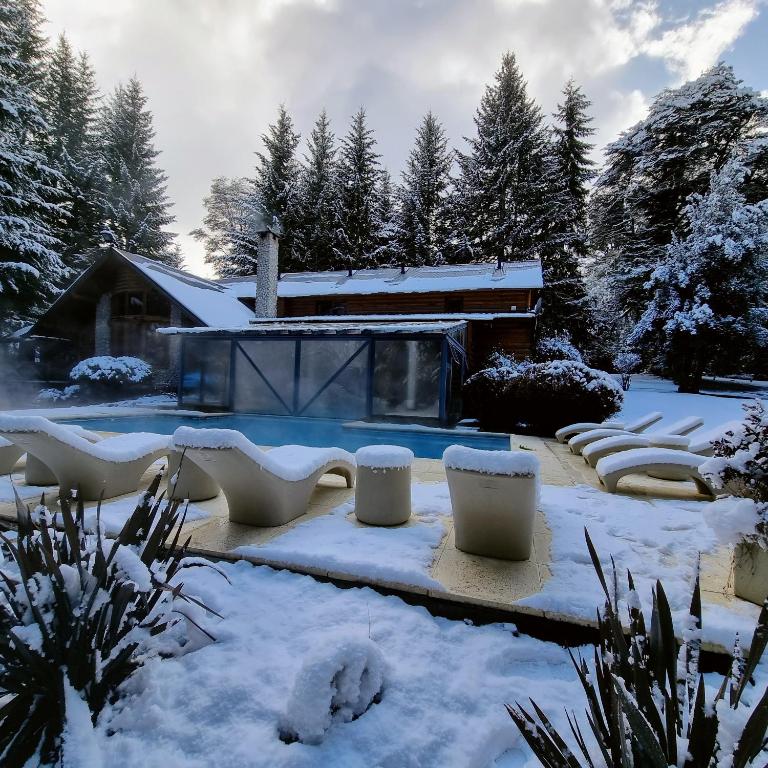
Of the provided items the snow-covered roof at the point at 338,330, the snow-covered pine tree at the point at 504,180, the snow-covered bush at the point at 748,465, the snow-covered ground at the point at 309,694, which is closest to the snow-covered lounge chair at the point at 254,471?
the snow-covered ground at the point at 309,694

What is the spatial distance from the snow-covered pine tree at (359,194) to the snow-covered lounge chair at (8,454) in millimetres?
22056

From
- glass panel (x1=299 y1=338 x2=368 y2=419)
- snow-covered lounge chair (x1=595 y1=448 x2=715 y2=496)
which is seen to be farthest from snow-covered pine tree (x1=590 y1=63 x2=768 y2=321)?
snow-covered lounge chair (x1=595 y1=448 x2=715 y2=496)

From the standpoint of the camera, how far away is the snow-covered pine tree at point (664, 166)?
17.2 meters

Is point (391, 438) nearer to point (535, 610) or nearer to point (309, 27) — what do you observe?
point (535, 610)

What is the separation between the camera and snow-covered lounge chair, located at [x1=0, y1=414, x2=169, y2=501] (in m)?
3.18

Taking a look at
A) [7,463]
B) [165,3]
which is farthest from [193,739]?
[165,3]

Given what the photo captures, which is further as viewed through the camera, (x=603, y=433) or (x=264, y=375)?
(x=264, y=375)

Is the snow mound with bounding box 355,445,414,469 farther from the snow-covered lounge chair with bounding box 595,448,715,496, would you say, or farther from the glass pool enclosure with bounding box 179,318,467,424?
the glass pool enclosure with bounding box 179,318,467,424

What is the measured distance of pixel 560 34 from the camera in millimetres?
7316

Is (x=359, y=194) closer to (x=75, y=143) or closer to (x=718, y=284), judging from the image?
(x=75, y=143)

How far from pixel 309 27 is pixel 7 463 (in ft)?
30.2

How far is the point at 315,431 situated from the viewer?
993cm

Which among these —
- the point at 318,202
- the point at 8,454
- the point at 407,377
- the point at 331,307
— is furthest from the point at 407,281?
the point at 8,454

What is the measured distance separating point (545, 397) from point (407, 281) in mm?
9426
